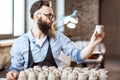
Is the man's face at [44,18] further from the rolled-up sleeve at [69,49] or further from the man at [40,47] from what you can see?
the rolled-up sleeve at [69,49]

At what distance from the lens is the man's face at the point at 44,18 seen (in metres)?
1.99

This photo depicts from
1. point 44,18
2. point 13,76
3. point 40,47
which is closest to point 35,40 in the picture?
point 40,47

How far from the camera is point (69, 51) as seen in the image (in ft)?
6.88

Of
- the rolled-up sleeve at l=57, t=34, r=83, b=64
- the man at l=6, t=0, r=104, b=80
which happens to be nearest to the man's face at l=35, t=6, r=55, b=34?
the man at l=6, t=0, r=104, b=80

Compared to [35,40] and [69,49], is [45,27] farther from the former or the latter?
[69,49]

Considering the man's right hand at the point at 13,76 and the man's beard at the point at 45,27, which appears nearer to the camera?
the man's right hand at the point at 13,76

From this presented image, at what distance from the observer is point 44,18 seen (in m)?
2.01

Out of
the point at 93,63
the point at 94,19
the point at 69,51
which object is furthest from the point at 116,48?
the point at 69,51

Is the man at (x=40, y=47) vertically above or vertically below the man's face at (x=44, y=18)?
below

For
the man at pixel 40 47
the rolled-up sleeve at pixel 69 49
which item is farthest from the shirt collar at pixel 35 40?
the rolled-up sleeve at pixel 69 49

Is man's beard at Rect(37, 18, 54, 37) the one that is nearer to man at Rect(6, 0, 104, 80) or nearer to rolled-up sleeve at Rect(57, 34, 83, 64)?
man at Rect(6, 0, 104, 80)

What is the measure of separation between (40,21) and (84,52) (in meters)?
0.40

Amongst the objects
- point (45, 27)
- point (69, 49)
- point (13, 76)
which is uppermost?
point (45, 27)

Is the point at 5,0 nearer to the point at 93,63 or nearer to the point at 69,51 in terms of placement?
the point at 93,63
